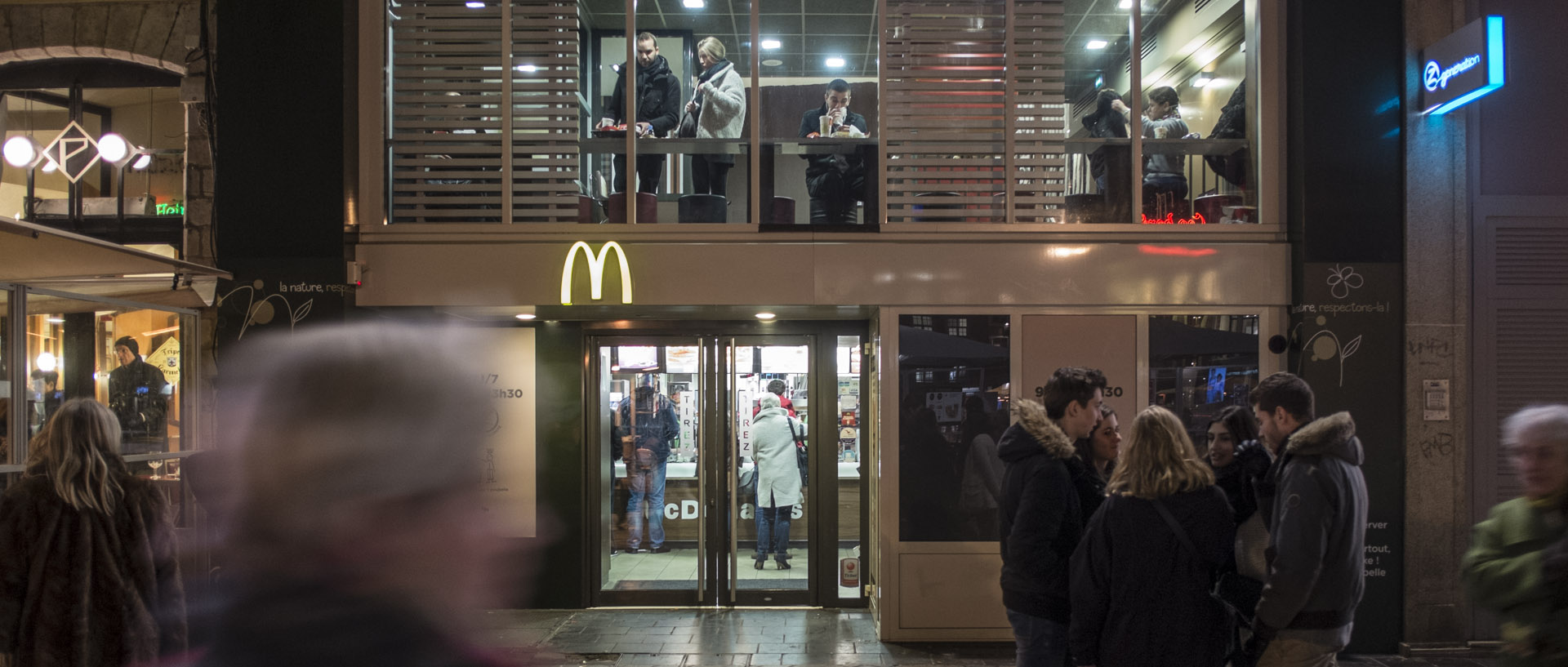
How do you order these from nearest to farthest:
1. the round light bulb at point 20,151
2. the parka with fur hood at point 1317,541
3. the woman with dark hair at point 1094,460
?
1. the parka with fur hood at point 1317,541
2. the woman with dark hair at point 1094,460
3. the round light bulb at point 20,151

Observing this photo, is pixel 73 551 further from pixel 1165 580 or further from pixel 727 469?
pixel 727 469

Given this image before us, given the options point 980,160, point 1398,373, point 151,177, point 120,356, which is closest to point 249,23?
point 151,177

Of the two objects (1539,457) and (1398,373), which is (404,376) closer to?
(1539,457)

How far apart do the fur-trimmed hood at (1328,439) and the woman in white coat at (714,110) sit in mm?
4653

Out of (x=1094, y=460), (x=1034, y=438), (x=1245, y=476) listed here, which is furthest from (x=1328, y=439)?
(x=1034, y=438)

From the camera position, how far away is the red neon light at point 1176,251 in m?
Result: 6.75

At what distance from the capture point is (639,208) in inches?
277

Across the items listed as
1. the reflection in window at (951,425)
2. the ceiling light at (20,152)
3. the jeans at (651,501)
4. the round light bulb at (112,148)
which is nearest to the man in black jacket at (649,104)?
the reflection in window at (951,425)

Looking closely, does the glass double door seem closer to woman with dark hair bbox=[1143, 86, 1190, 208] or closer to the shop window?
woman with dark hair bbox=[1143, 86, 1190, 208]

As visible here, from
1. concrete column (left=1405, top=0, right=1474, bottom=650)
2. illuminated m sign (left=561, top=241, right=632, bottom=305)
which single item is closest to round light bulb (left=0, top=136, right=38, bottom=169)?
illuminated m sign (left=561, top=241, right=632, bottom=305)

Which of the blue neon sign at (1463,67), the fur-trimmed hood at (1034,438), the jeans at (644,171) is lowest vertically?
the fur-trimmed hood at (1034,438)

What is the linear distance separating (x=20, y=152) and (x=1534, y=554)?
10021 millimetres

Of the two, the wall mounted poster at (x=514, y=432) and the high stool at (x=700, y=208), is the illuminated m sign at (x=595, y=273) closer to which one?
the high stool at (x=700, y=208)

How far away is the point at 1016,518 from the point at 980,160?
3.84m
